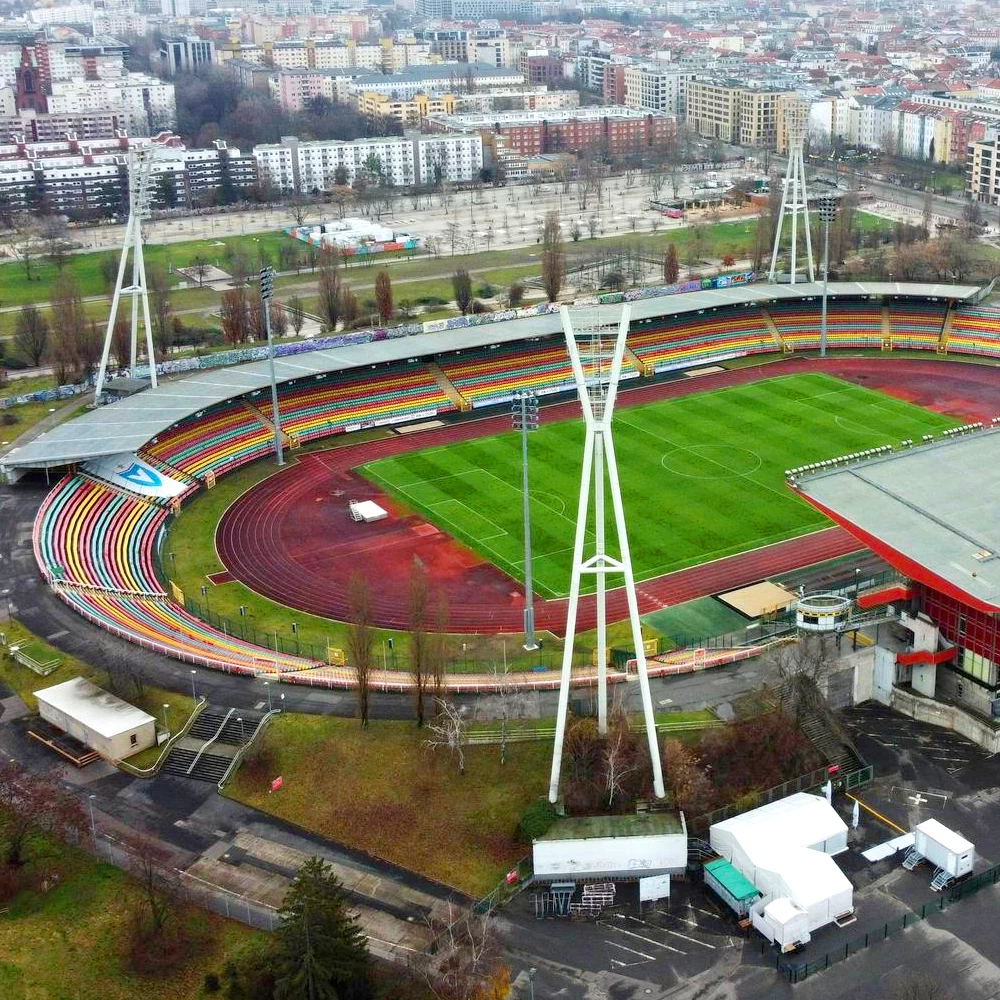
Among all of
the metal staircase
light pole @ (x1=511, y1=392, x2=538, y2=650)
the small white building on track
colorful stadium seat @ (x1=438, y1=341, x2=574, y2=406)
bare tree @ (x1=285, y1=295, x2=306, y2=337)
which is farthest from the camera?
bare tree @ (x1=285, y1=295, x2=306, y2=337)

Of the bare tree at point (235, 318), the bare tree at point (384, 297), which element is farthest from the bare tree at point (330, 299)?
the bare tree at point (235, 318)

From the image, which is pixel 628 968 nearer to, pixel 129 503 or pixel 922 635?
pixel 922 635

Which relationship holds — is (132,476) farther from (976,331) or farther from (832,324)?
(976,331)

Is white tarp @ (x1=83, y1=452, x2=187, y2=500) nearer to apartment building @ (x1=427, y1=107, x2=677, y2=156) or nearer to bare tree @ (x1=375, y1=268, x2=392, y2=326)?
bare tree @ (x1=375, y1=268, x2=392, y2=326)

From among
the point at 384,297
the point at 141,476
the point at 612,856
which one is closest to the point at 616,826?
the point at 612,856

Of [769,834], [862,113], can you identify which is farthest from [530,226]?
[769,834]

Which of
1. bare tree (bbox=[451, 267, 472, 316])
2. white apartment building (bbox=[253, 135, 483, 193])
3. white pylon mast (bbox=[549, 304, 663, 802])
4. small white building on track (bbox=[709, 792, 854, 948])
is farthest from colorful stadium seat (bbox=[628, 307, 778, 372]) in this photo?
white apartment building (bbox=[253, 135, 483, 193])

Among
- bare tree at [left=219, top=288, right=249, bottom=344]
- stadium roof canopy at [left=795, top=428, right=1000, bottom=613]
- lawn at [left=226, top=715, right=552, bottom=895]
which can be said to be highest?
stadium roof canopy at [left=795, top=428, right=1000, bottom=613]

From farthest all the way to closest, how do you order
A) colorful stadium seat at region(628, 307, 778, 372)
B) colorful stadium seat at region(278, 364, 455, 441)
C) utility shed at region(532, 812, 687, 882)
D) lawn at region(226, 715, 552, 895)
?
colorful stadium seat at region(628, 307, 778, 372)
colorful stadium seat at region(278, 364, 455, 441)
lawn at region(226, 715, 552, 895)
utility shed at region(532, 812, 687, 882)

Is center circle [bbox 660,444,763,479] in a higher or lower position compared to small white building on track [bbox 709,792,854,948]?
lower
